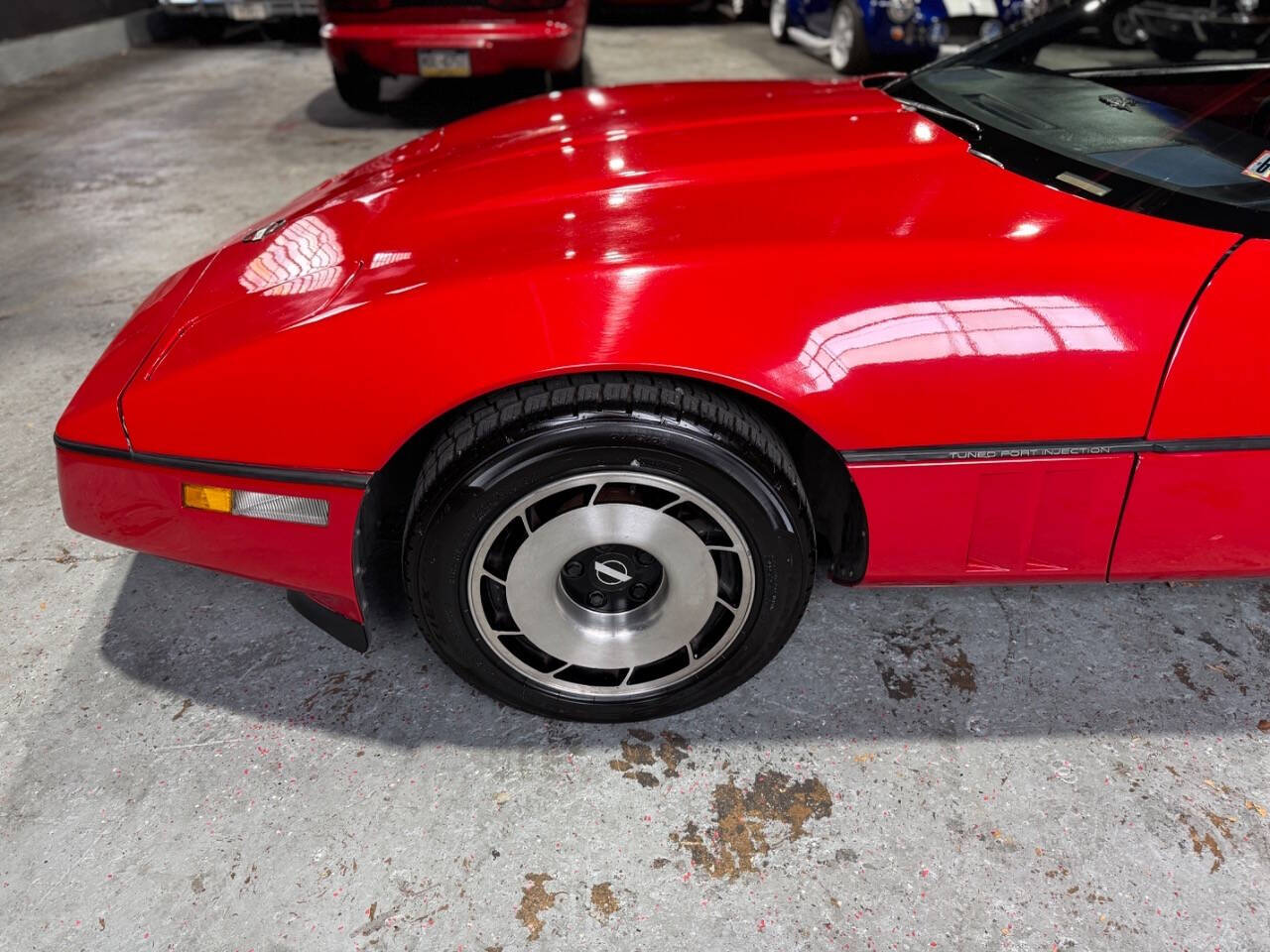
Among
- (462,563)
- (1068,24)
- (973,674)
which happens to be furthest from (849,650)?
(1068,24)

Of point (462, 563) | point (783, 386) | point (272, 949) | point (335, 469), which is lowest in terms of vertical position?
point (272, 949)

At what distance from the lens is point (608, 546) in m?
1.48

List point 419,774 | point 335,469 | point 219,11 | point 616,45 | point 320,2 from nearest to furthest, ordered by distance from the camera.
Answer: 1. point 335,469
2. point 419,774
3. point 320,2
4. point 219,11
5. point 616,45

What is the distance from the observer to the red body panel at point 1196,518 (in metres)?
1.37

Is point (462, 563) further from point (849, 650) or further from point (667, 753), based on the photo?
point (849, 650)

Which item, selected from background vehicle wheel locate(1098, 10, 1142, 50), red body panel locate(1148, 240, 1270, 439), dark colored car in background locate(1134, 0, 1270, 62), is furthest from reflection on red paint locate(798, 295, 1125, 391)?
background vehicle wheel locate(1098, 10, 1142, 50)

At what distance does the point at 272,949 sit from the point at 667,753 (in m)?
0.65

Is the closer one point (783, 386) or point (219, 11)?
point (783, 386)

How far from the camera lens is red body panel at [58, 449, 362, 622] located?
1.42m

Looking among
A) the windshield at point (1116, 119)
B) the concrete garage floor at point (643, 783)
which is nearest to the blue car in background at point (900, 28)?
the windshield at point (1116, 119)

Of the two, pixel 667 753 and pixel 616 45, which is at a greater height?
pixel 616 45

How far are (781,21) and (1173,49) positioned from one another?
10.0ft

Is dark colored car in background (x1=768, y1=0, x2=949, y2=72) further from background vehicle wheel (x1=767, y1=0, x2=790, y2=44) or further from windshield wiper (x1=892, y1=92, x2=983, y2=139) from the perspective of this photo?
windshield wiper (x1=892, y1=92, x2=983, y2=139)

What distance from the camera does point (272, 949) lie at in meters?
1.25
